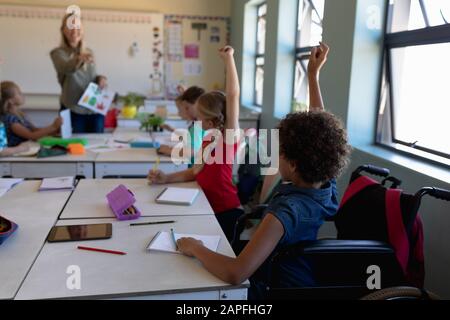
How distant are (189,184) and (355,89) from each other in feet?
3.92

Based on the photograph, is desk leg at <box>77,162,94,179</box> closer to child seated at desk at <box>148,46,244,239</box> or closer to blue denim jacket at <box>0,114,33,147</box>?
child seated at desk at <box>148,46,244,239</box>

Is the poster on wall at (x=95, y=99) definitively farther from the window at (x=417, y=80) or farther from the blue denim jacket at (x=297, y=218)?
the blue denim jacket at (x=297, y=218)

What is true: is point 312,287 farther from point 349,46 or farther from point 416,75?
point 349,46

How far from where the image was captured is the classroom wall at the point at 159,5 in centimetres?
559

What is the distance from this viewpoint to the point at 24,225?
1539mm

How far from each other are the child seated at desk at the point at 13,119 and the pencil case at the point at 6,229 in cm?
193

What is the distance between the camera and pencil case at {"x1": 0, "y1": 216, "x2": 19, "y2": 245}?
1.35 metres

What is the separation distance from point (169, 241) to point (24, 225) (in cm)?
57

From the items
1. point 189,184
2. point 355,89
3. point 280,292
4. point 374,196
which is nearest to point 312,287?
point 280,292

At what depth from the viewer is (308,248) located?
1270mm

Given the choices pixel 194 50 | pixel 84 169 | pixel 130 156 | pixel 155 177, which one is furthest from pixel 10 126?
pixel 194 50

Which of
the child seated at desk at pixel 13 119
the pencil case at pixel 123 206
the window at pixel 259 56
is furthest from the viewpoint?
the window at pixel 259 56

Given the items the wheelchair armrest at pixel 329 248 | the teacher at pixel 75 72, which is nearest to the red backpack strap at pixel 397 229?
the wheelchair armrest at pixel 329 248

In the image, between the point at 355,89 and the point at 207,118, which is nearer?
the point at 207,118
